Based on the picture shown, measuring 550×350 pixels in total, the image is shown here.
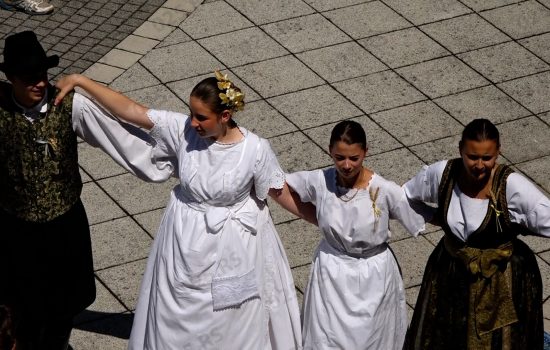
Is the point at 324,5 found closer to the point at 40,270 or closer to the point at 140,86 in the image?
the point at 140,86

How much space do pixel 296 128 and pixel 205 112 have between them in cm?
301

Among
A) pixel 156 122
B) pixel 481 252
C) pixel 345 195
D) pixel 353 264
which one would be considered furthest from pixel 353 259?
pixel 156 122

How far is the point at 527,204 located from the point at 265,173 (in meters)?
1.23

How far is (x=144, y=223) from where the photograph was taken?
25.1ft

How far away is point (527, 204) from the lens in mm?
5512

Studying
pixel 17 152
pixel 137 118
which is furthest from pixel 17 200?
pixel 137 118

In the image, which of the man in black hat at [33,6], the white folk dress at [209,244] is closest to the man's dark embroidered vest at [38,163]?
the white folk dress at [209,244]

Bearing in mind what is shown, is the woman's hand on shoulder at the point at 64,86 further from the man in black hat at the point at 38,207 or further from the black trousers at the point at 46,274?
the black trousers at the point at 46,274

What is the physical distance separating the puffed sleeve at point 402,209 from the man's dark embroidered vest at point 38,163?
1553 millimetres

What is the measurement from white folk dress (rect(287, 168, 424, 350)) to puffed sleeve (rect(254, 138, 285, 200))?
0.41ft

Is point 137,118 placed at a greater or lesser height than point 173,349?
greater

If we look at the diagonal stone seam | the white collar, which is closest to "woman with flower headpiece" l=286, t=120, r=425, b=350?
the white collar

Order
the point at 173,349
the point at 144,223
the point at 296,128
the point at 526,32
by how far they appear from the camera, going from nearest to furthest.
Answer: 1. the point at 173,349
2. the point at 144,223
3. the point at 296,128
4. the point at 526,32

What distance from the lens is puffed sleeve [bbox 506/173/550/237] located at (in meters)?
5.50
